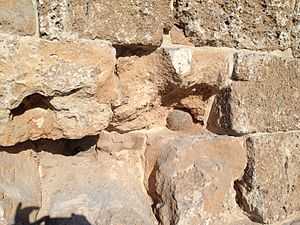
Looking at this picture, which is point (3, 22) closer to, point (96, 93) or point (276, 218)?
point (96, 93)

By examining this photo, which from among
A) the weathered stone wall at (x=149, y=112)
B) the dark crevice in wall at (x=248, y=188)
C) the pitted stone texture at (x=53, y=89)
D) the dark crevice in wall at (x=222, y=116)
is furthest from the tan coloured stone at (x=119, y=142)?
the dark crevice in wall at (x=248, y=188)

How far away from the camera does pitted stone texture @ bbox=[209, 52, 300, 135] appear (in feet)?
4.26

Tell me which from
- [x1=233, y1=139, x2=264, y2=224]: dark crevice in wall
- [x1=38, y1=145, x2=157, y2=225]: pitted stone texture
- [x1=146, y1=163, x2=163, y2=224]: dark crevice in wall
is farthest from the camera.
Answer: [x1=233, y1=139, x2=264, y2=224]: dark crevice in wall

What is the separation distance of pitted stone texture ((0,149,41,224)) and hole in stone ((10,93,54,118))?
0.12m

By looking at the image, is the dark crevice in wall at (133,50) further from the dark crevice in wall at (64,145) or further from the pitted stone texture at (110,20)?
the dark crevice in wall at (64,145)

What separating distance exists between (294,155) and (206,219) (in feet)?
1.36

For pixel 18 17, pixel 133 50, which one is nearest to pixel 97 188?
pixel 133 50

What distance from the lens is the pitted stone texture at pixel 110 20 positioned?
0.99 metres

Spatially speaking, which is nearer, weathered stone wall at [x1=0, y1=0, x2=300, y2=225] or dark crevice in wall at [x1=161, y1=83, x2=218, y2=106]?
weathered stone wall at [x1=0, y1=0, x2=300, y2=225]

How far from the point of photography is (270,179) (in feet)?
4.46

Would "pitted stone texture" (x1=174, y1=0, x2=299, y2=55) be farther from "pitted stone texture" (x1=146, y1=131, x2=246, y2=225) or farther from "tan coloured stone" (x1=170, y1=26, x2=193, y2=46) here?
"pitted stone texture" (x1=146, y1=131, x2=246, y2=225)

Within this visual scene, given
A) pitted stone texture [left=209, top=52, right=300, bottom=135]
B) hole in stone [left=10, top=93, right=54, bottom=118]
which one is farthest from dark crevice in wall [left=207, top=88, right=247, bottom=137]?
hole in stone [left=10, top=93, right=54, bottom=118]

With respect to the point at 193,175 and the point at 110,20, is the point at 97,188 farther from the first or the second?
the point at 110,20

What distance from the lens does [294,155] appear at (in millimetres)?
1423
